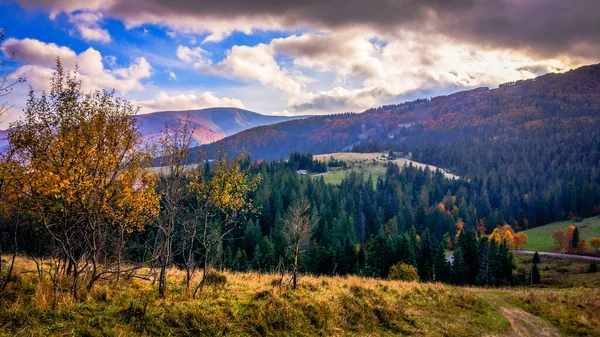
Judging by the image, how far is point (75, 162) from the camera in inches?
472

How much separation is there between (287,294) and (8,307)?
35.6ft

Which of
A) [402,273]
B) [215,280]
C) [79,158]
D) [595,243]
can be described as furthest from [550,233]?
[79,158]

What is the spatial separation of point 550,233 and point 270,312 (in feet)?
543

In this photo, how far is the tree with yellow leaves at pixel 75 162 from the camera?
38.5ft

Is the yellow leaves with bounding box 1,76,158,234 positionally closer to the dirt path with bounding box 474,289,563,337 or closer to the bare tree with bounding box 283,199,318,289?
the bare tree with bounding box 283,199,318,289

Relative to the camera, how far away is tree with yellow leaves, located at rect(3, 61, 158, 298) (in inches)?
462

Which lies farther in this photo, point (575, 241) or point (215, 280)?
point (575, 241)

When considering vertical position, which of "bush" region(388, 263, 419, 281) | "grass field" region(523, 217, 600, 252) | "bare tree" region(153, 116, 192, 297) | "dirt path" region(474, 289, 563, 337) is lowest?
"grass field" region(523, 217, 600, 252)

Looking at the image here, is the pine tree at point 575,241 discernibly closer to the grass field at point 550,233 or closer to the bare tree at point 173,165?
the grass field at point 550,233

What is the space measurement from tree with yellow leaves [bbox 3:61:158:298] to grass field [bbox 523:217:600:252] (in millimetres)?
146830

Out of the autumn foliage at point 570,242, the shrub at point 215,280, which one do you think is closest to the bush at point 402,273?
the shrub at point 215,280

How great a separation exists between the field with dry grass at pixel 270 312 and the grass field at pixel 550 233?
124067mm

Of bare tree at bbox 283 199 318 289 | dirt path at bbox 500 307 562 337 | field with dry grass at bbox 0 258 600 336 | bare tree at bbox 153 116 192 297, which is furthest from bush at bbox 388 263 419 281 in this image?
bare tree at bbox 153 116 192 297

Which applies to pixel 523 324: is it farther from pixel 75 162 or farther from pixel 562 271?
pixel 562 271
